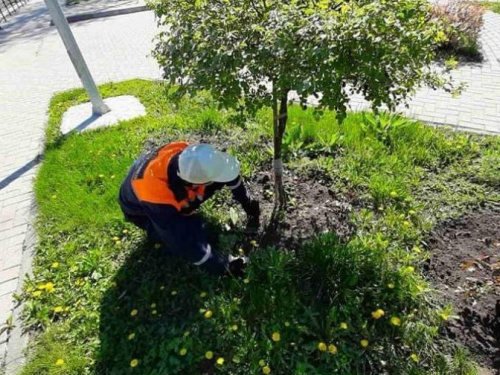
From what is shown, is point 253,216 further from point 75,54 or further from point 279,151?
point 75,54

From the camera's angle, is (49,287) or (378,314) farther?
(49,287)

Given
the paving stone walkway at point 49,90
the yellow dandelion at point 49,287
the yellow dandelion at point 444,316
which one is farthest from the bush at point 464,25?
the yellow dandelion at point 49,287

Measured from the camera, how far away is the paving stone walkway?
4074 millimetres

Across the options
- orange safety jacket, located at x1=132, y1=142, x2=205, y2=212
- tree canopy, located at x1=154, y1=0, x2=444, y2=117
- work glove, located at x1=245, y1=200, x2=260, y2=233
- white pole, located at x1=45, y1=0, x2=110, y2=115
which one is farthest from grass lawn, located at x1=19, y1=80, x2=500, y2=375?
white pole, located at x1=45, y1=0, x2=110, y2=115

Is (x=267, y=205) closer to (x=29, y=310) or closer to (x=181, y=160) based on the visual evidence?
(x=181, y=160)

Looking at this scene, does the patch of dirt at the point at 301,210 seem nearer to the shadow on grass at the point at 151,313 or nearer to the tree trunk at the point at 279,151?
the tree trunk at the point at 279,151

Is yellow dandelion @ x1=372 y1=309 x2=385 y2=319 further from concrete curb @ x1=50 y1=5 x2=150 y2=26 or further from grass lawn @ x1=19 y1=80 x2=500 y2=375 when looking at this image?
concrete curb @ x1=50 y1=5 x2=150 y2=26

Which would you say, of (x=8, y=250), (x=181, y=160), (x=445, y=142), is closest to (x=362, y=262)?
(x=181, y=160)

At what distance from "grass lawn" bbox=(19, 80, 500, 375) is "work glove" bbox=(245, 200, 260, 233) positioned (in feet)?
0.37

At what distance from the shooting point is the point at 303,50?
2.04 m

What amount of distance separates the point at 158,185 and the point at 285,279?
1.13 m

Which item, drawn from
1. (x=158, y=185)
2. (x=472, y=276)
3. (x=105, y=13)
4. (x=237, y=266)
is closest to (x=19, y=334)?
(x=158, y=185)

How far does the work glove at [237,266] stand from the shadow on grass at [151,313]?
0.34 feet

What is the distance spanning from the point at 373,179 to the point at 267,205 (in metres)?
1.03
